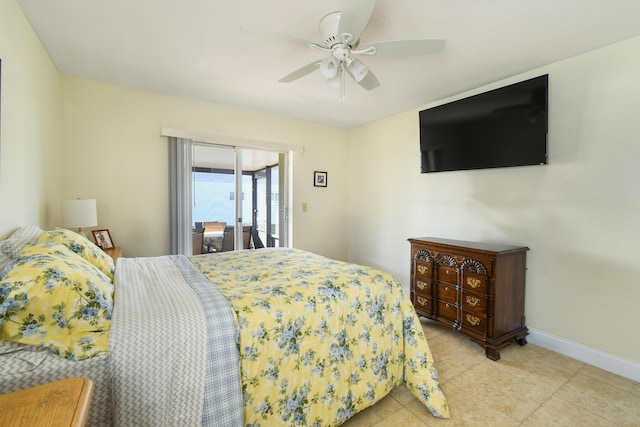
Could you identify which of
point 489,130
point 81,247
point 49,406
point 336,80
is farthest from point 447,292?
point 81,247

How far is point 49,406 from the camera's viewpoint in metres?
0.62

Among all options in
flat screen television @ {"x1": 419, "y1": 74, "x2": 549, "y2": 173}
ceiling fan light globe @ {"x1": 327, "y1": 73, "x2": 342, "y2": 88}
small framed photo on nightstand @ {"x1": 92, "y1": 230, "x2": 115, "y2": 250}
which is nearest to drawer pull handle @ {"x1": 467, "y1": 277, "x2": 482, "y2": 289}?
flat screen television @ {"x1": 419, "y1": 74, "x2": 549, "y2": 173}

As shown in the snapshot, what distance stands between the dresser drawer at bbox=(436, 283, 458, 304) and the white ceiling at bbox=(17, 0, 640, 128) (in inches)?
78.9

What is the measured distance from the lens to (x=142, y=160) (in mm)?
3125

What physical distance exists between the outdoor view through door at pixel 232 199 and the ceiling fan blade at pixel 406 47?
2.46 m

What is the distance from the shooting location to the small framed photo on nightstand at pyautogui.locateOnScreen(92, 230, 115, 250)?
2783 millimetres

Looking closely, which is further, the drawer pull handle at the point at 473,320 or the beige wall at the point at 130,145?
the beige wall at the point at 130,145

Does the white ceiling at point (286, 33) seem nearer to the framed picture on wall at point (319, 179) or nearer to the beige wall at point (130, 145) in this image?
the beige wall at point (130, 145)

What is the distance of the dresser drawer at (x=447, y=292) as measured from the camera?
2.62 m

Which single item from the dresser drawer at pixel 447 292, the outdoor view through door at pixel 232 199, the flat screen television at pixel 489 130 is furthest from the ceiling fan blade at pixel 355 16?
the outdoor view through door at pixel 232 199

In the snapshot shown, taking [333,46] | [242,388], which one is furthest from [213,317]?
[333,46]

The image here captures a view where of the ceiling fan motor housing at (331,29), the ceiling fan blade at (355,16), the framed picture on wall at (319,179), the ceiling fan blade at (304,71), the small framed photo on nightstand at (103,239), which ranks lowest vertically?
the small framed photo on nightstand at (103,239)

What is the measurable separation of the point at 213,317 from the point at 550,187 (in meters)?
2.87

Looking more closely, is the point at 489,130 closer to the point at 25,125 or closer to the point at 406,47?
the point at 406,47
